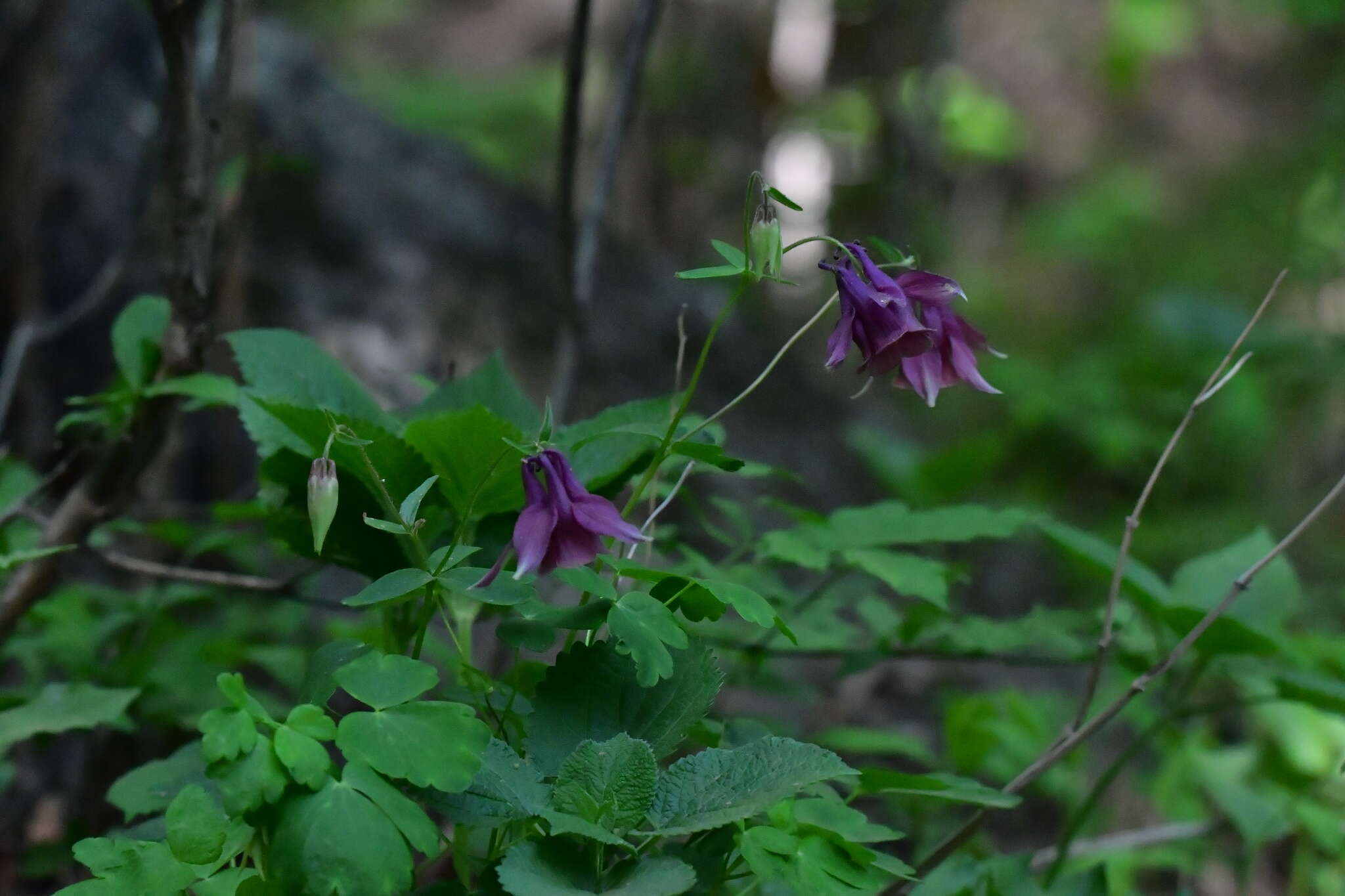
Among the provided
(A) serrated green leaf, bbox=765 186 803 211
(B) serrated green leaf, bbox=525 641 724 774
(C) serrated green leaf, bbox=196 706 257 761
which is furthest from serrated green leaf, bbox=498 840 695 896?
(A) serrated green leaf, bbox=765 186 803 211

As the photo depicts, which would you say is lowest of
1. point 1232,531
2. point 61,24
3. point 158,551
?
point 1232,531

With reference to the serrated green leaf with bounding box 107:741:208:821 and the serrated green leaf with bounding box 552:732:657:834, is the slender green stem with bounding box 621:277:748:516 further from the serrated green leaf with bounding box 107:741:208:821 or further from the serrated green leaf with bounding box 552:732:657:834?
the serrated green leaf with bounding box 107:741:208:821

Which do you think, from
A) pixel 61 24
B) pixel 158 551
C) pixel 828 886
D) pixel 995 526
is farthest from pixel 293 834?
pixel 61 24

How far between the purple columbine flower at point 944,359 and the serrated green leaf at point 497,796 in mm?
514

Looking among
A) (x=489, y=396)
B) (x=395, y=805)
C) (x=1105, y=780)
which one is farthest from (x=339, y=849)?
(x=1105, y=780)

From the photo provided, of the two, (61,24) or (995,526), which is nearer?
(995,526)

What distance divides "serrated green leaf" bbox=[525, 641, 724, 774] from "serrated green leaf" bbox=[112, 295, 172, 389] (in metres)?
0.68

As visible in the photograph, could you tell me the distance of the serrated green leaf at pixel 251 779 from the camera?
0.74 m

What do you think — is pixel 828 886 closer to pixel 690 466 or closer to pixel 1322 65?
pixel 690 466

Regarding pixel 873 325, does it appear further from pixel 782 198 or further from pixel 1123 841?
pixel 1123 841

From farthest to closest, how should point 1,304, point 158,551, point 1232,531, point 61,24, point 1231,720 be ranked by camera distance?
1. point 1232,531
2. point 1231,720
3. point 1,304
4. point 61,24
5. point 158,551

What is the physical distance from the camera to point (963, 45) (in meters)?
7.07

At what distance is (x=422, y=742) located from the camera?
0.78 metres

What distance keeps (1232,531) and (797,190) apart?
267cm
